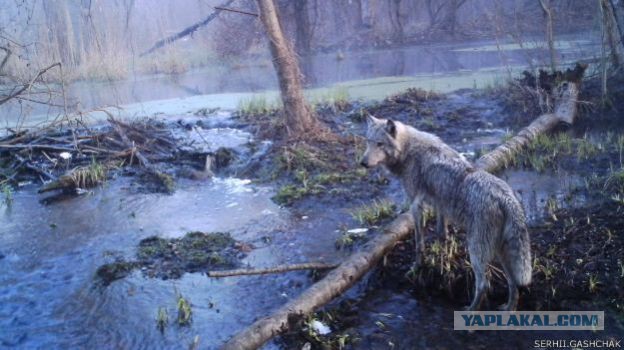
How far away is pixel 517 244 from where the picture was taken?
4.68 meters

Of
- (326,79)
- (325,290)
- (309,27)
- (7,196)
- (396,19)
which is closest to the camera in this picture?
(325,290)

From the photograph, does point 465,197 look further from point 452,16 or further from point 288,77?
point 452,16

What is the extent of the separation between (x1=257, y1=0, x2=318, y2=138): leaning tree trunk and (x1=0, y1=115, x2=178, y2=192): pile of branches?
2.76 metres

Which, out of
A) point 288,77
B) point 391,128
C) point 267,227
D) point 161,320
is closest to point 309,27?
point 288,77

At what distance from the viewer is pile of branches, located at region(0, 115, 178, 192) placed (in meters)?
10.6

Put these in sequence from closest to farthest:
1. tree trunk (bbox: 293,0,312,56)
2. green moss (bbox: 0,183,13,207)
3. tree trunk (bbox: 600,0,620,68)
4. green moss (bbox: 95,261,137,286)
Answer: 1. green moss (bbox: 95,261,137,286)
2. green moss (bbox: 0,183,13,207)
3. tree trunk (bbox: 600,0,620,68)
4. tree trunk (bbox: 293,0,312,56)

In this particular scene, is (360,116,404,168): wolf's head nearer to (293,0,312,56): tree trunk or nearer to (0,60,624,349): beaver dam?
(0,60,624,349): beaver dam

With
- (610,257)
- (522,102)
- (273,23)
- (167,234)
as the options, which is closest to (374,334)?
(610,257)

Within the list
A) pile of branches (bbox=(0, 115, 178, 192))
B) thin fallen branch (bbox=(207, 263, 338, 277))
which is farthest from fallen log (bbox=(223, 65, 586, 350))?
pile of branches (bbox=(0, 115, 178, 192))

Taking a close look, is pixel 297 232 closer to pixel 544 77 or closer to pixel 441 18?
pixel 544 77

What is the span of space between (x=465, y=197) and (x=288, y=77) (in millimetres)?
6398

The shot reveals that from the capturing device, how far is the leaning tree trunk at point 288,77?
10602mm

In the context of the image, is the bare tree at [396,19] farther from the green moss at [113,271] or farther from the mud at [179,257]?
the green moss at [113,271]

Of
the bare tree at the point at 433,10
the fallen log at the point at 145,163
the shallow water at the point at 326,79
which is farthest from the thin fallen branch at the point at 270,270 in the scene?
the bare tree at the point at 433,10
